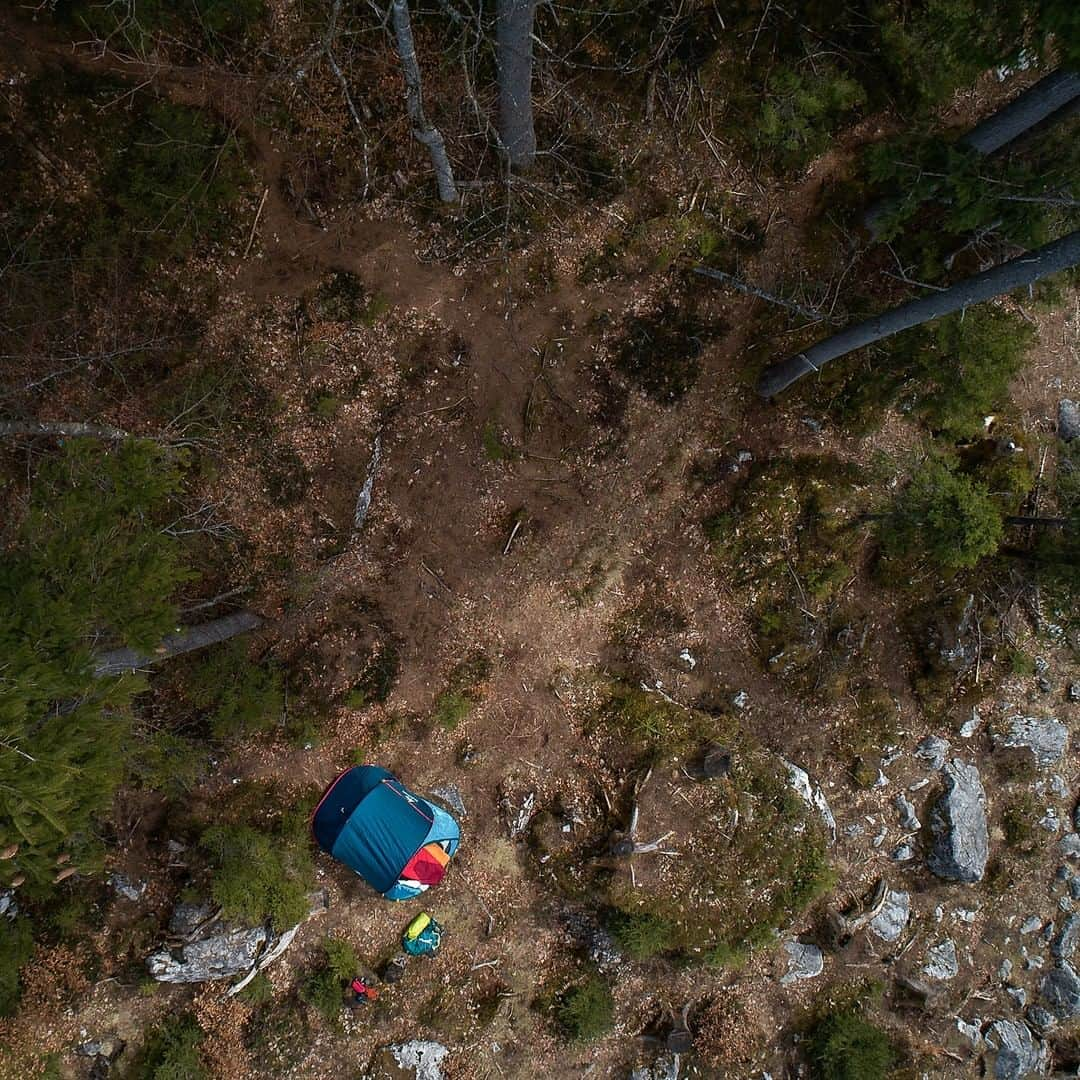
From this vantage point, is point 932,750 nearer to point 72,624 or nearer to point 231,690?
point 231,690

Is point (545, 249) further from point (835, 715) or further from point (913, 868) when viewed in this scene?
point (913, 868)

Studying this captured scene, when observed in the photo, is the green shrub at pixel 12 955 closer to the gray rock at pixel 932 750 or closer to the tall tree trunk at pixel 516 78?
the tall tree trunk at pixel 516 78

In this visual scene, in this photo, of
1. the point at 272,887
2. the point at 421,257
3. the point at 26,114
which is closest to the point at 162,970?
the point at 272,887

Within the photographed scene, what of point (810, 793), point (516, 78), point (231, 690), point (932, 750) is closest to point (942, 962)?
point (932, 750)

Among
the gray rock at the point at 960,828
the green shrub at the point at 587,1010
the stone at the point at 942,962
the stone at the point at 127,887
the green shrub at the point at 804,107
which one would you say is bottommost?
the stone at the point at 942,962

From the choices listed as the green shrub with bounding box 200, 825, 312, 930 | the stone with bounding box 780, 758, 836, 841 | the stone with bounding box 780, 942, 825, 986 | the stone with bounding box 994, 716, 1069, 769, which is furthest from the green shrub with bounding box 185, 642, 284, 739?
the stone with bounding box 994, 716, 1069, 769

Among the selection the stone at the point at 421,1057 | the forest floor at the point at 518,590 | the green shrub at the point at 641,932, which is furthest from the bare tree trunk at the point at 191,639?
the green shrub at the point at 641,932

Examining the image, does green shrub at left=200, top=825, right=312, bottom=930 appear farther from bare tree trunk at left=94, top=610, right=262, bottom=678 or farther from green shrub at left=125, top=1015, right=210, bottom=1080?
bare tree trunk at left=94, top=610, right=262, bottom=678
